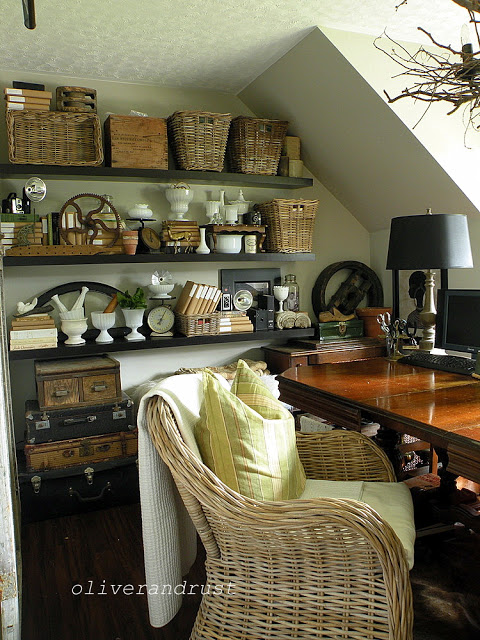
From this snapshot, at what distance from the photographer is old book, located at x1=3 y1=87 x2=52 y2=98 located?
9.93ft

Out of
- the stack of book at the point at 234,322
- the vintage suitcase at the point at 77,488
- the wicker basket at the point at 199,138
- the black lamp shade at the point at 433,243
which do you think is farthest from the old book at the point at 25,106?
the black lamp shade at the point at 433,243

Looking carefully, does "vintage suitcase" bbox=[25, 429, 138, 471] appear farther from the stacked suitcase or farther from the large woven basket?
the large woven basket

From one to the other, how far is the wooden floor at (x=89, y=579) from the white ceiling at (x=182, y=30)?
2.42m

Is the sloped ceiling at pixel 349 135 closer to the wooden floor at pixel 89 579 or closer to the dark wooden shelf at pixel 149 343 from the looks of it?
the dark wooden shelf at pixel 149 343

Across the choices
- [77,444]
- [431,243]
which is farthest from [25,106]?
[431,243]

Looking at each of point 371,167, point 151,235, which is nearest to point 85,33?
point 151,235

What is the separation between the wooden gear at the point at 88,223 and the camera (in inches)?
128

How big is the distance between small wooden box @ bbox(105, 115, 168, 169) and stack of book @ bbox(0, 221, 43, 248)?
59 centimetres

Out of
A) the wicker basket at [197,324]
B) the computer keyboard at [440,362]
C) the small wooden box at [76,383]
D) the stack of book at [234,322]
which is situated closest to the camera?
the computer keyboard at [440,362]

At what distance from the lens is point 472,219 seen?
3.33m

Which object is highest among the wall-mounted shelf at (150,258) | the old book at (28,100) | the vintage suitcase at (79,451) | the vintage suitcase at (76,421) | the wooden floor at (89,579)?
the old book at (28,100)

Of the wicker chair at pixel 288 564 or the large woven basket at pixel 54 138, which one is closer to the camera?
the wicker chair at pixel 288 564

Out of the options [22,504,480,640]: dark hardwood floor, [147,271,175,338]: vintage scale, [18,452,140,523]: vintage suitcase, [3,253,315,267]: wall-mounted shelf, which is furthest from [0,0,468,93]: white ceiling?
[22,504,480,640]: dark hardwood floor

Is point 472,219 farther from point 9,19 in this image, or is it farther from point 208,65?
point 9,19
